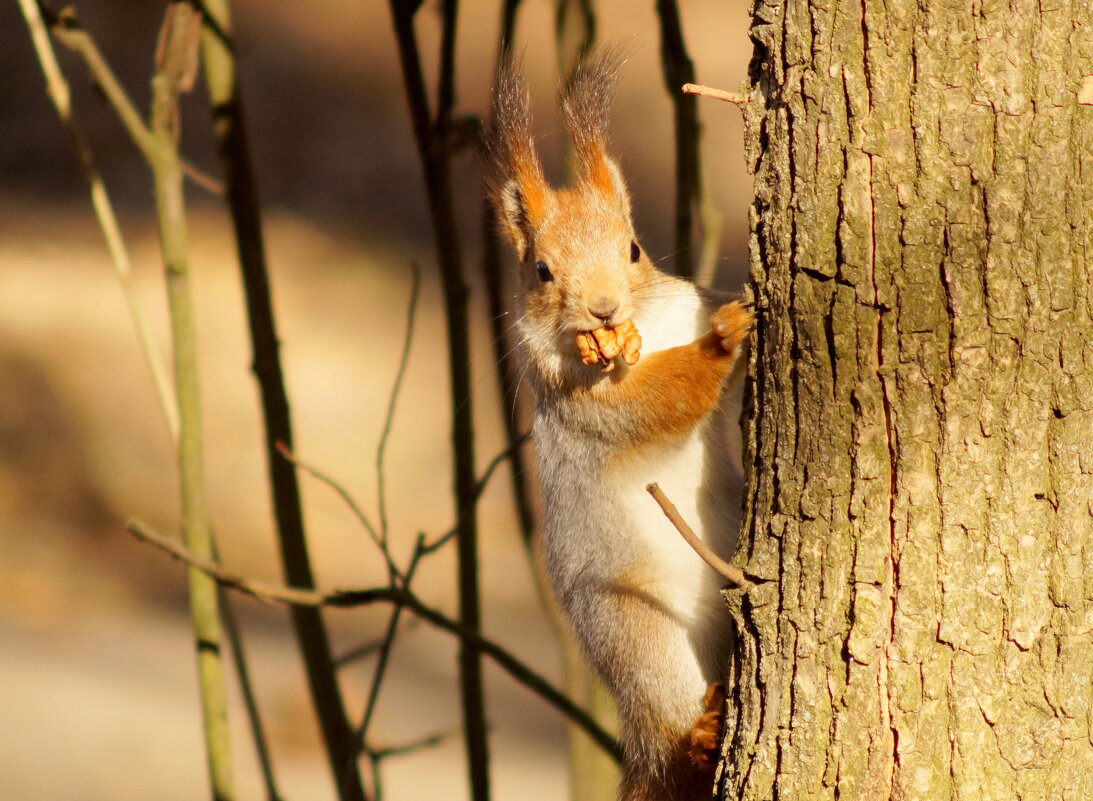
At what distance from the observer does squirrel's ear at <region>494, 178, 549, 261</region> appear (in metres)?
1.86

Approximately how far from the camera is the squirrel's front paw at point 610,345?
1679mm

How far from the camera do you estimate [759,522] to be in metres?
1.22

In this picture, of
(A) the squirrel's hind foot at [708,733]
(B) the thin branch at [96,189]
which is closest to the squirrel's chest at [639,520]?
(A) the squirrel's hind foot at [708,733]

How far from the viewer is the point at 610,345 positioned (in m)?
1.68

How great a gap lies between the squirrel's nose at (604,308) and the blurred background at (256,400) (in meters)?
1.49

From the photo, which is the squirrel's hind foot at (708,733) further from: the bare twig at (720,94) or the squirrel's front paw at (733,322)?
the bare twig at (720,94)

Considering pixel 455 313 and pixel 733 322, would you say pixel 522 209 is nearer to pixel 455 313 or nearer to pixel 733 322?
pixel 455 313

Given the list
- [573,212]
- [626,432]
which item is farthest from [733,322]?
[573,212]

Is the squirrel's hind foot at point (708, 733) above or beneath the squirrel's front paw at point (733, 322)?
beneath

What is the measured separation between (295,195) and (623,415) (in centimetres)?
562

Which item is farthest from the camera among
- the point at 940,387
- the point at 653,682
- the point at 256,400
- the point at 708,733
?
the point at 256,400

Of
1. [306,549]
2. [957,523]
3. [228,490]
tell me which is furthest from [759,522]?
[228,490]

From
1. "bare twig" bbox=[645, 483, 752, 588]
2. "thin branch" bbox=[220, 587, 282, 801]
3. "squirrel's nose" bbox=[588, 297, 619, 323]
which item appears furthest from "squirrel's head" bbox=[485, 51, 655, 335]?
"thin branch" bbox=[220, 587, 282, 801]

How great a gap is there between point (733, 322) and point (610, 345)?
199 mm
